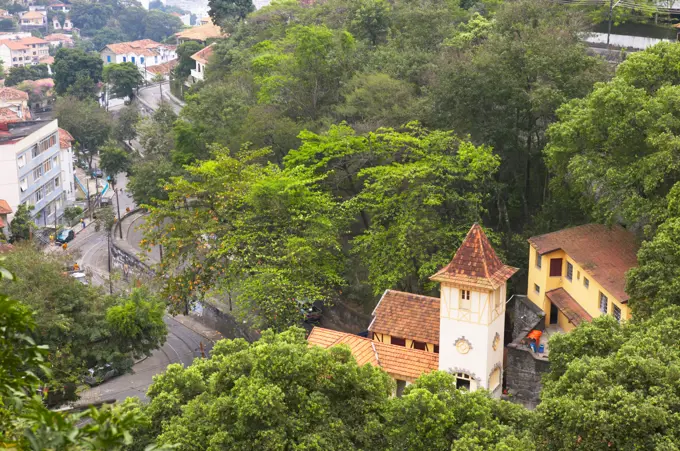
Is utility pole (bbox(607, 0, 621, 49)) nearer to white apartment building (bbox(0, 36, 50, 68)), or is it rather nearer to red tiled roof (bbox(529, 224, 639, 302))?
red tiled roof (bbox(529, 224, 639, 302))

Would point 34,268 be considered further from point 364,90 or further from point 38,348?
point 38,348

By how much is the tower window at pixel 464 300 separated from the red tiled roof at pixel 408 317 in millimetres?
1993

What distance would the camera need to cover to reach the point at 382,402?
20516mm

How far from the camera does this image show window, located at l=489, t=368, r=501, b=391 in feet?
91.5

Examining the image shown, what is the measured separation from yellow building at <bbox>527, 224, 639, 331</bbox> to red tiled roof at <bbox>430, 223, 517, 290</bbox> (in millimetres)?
3520

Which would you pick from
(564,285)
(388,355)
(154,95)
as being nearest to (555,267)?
(564,285)

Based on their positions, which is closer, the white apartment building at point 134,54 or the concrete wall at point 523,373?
the concrete wall at point 523,373

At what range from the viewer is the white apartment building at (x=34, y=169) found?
55.6 metres

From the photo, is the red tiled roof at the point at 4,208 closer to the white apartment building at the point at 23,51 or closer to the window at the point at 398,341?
the window at the point at 398,341

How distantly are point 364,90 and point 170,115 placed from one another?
2839cm

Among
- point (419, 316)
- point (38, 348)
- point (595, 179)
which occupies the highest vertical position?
point (38, 348)

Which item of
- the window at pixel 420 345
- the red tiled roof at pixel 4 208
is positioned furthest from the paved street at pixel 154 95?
the window at pixel 420 345

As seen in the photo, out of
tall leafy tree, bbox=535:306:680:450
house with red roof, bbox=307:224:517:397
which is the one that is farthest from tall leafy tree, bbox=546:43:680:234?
tall leafy tree, bbox=535:306:680:450

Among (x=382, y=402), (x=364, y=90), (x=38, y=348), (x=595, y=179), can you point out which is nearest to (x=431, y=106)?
(x=364, y=90)
